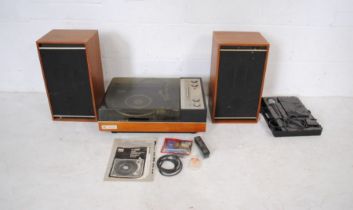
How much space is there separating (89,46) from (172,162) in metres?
0.59

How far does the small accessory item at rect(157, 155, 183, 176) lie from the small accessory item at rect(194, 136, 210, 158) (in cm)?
10

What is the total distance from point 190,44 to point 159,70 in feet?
0.70

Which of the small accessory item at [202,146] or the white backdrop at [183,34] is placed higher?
the white backdrop at [183,34]

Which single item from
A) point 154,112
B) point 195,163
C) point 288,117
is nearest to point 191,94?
point 154,112

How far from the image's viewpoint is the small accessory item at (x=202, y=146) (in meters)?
1.19

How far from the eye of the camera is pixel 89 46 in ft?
4.17

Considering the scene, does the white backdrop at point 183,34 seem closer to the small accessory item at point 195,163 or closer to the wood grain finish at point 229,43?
the wood grain finish at point 229,43

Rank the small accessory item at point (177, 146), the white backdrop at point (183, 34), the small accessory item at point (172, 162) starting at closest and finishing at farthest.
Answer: the small accessory item at point (172, 162) → the small accessory item at point (177, 146) → the white backdrop at point (183, 34)

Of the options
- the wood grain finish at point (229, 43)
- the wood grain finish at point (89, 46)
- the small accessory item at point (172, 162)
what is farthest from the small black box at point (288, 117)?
the wood grain finish at point (89, 46)

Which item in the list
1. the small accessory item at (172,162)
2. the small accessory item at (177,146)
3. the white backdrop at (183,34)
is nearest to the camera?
the small accessory item at (172,162)

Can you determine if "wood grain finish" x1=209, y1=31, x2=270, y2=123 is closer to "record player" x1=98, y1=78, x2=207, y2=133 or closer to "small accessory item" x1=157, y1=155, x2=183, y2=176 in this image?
"record player" x1=98, y1=78, x2=207, y2=133

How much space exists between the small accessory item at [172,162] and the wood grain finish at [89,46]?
0.41 metres

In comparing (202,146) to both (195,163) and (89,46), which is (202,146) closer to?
(195,163)

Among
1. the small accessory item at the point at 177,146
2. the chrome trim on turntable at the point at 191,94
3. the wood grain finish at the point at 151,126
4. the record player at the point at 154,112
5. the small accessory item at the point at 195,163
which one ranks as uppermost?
the chrome trim on turntable at the point at 191,94
